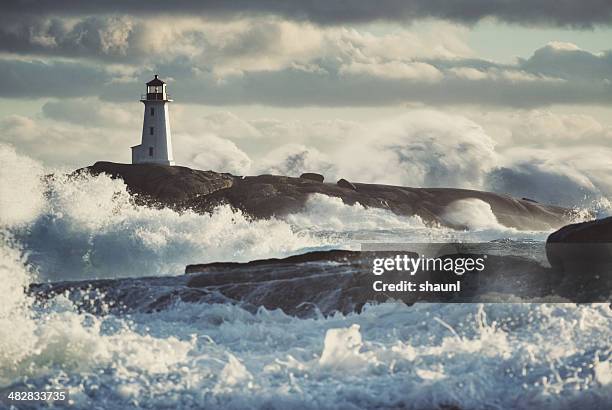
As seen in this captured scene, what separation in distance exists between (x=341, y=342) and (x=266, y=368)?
70 centimetres

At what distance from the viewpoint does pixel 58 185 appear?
69.3 feet

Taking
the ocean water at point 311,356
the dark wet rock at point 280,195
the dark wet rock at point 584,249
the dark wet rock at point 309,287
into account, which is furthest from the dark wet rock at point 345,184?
the dark wet rock at point 584,249

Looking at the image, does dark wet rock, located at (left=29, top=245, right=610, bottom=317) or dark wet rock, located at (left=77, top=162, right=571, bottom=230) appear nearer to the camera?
dark wet rock, located at (left=29, top=245, right=610, bottom=317)

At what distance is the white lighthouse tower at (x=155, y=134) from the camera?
1088 inches

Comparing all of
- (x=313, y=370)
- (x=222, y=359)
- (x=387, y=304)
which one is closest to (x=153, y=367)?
(x=222, y=359)

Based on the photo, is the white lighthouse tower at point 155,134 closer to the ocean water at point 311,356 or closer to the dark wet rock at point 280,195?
the dark wet rock at point 280,195

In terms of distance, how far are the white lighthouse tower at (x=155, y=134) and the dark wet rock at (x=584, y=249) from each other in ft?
54.6

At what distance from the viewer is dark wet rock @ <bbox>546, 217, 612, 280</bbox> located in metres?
11.9

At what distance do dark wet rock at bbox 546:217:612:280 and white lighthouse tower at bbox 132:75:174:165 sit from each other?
16.6 m

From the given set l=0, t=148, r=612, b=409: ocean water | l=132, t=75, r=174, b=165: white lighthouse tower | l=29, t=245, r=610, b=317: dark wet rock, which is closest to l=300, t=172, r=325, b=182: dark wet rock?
l=132, t=75, r=174, b=165: white lighthouse tower

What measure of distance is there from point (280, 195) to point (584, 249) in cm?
1528

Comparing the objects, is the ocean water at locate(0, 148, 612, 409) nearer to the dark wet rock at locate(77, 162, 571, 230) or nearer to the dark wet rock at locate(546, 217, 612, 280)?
the dark wet rock at locate(546, 217, 612, 280)

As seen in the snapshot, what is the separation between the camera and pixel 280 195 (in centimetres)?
Answer: 2691

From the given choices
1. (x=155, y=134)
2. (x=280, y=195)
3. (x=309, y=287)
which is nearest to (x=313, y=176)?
(x=280, y=195)
